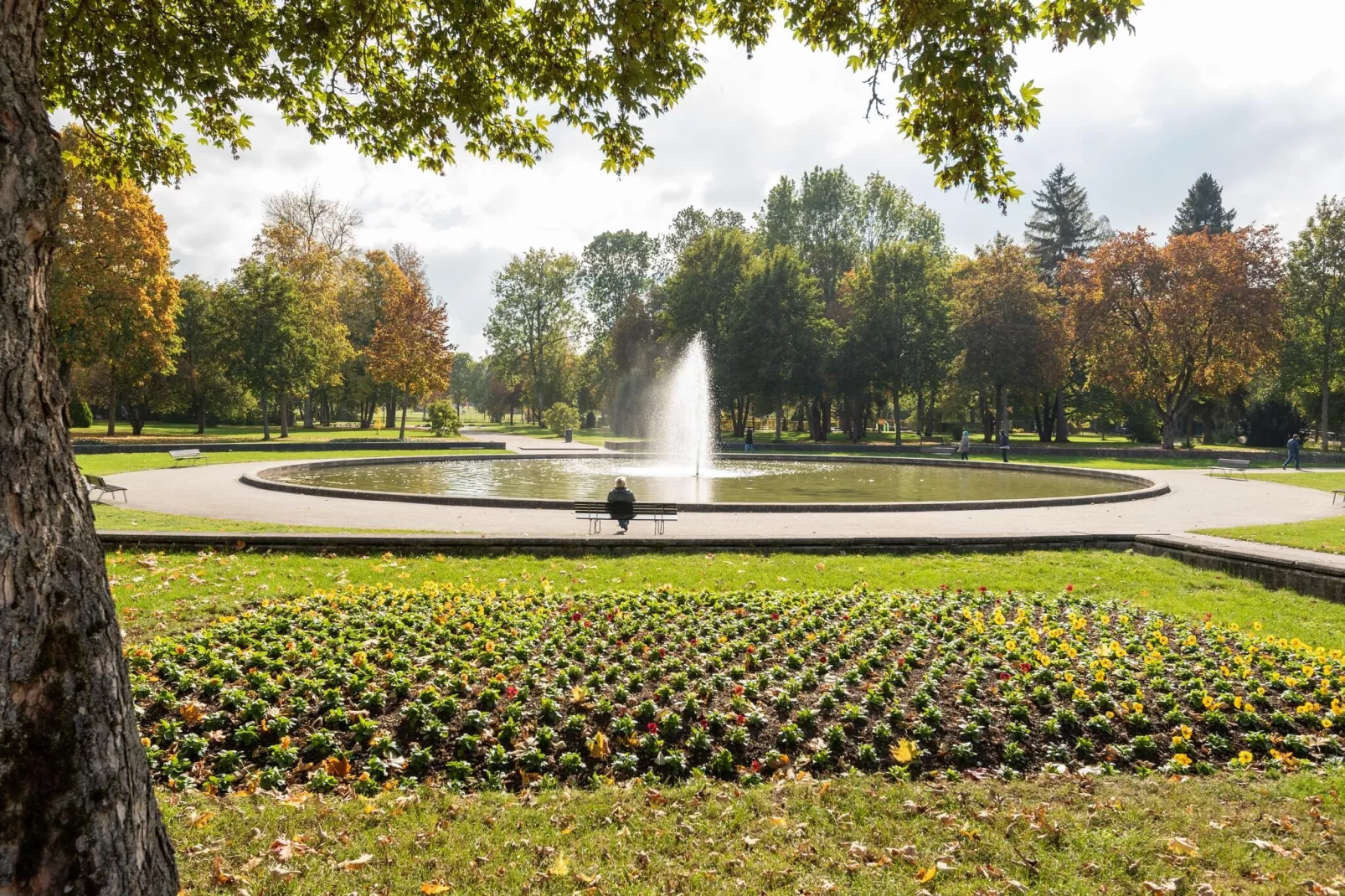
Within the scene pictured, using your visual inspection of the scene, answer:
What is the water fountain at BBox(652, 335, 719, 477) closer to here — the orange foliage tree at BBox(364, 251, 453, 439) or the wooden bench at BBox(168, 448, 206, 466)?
the orange foliage tree at BBox(364, 251, 453, 439)

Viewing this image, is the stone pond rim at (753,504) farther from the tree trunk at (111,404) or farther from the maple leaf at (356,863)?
the tree trunk at (111,404)

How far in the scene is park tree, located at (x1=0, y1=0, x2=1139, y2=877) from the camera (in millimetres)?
2566

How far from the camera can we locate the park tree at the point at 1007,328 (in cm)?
4450

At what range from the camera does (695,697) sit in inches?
229

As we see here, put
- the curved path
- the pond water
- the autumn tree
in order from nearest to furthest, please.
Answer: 1. the curved path
2. the pond water
3. the autumn tree

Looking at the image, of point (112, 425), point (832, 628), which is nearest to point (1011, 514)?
point (832, 628)

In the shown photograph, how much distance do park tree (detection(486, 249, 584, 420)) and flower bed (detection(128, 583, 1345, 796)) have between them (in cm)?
6500

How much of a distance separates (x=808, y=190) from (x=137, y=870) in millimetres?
67042

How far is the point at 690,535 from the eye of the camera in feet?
42.5

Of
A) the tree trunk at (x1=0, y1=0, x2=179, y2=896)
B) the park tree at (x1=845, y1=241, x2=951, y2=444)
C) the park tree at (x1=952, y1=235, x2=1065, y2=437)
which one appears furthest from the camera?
the park tree at (x1=845, y1=241, x2=951, y2=444)

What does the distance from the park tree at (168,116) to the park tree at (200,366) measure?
45.6 meters

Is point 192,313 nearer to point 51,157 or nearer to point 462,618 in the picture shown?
point 462,618

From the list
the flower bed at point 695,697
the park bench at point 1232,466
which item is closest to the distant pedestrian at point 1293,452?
the park bench at point 1232,466

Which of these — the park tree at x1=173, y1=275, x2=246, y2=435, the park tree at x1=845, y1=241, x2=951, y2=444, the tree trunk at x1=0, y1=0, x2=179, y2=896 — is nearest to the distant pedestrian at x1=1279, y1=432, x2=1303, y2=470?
the park tree at x1=845, y1=241, x2=951, y2=444
